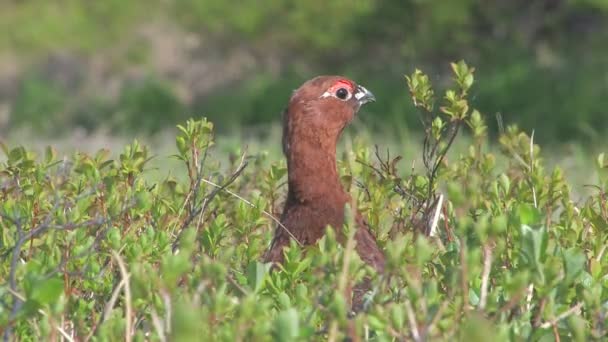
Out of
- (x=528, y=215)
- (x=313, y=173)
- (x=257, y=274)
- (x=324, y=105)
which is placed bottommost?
(x=257, y=274)

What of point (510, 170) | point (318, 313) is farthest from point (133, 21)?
point (318, 313)

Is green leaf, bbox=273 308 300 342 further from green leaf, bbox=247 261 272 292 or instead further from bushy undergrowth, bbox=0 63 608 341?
green leaf, bbox=247 261 272 292

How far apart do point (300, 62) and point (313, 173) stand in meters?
15.9

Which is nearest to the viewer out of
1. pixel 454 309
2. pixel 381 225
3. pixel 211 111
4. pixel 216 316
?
pixel 216 316

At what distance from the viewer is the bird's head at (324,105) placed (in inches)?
159

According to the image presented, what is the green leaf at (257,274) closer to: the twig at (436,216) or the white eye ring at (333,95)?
the twig at (436,216)

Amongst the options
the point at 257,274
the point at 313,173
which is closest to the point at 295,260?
the point at 257,274

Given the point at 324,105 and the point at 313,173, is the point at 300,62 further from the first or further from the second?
the point at 313,173

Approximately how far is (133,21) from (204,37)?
3049mm

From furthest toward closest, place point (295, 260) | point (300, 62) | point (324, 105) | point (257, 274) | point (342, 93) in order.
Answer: point (300, 62), point (342, 93), point (324, 105), point (295, 260), point (257, 274)

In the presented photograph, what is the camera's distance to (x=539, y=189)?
3.54 metres

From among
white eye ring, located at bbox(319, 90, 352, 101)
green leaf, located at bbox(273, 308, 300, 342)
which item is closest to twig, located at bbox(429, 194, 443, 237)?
white eye ring, located at bbox(319, 90, 352, 101)

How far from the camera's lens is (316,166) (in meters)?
3.92

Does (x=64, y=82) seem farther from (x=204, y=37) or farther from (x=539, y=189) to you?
(x=539, y=189)
